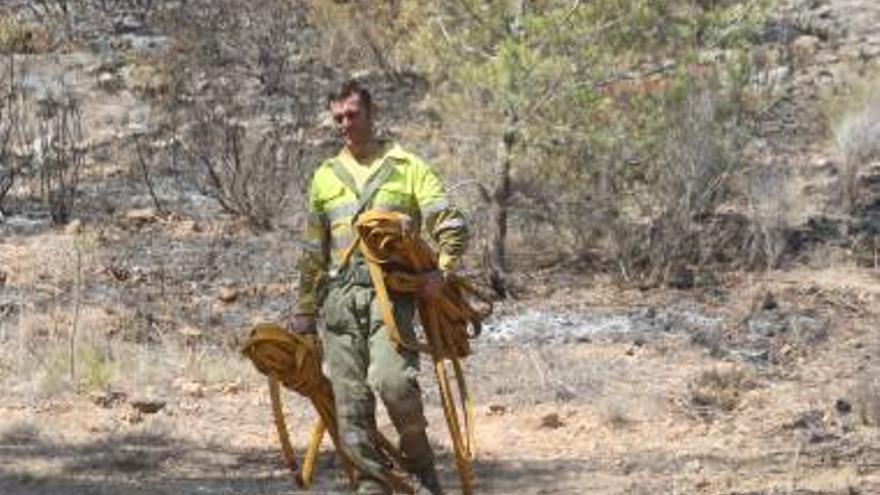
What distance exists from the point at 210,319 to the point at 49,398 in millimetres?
2065

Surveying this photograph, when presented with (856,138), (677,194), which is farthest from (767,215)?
(856,138)

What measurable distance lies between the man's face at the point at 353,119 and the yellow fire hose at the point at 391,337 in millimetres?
316

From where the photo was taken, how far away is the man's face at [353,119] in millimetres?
5914

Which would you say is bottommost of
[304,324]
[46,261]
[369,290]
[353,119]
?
[46,261]

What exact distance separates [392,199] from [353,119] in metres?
0.31

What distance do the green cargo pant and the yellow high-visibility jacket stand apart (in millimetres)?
186

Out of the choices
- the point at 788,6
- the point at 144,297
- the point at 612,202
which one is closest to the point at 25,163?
the point at 144,297

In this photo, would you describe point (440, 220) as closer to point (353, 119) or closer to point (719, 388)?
point (353, 119)

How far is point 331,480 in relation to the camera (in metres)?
7.27

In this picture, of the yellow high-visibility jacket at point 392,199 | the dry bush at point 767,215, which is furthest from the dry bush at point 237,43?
the yellow high-visibility jacket at point 392,199

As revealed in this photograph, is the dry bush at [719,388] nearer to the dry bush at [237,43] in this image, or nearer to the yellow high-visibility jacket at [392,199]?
the yellow high-visibility jacket at [392,199]

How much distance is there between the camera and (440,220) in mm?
5926

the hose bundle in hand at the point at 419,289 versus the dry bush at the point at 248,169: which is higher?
the hose bundle in hand at the point at 419,289

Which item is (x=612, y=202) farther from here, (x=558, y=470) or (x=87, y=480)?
(x=87, y=480)
